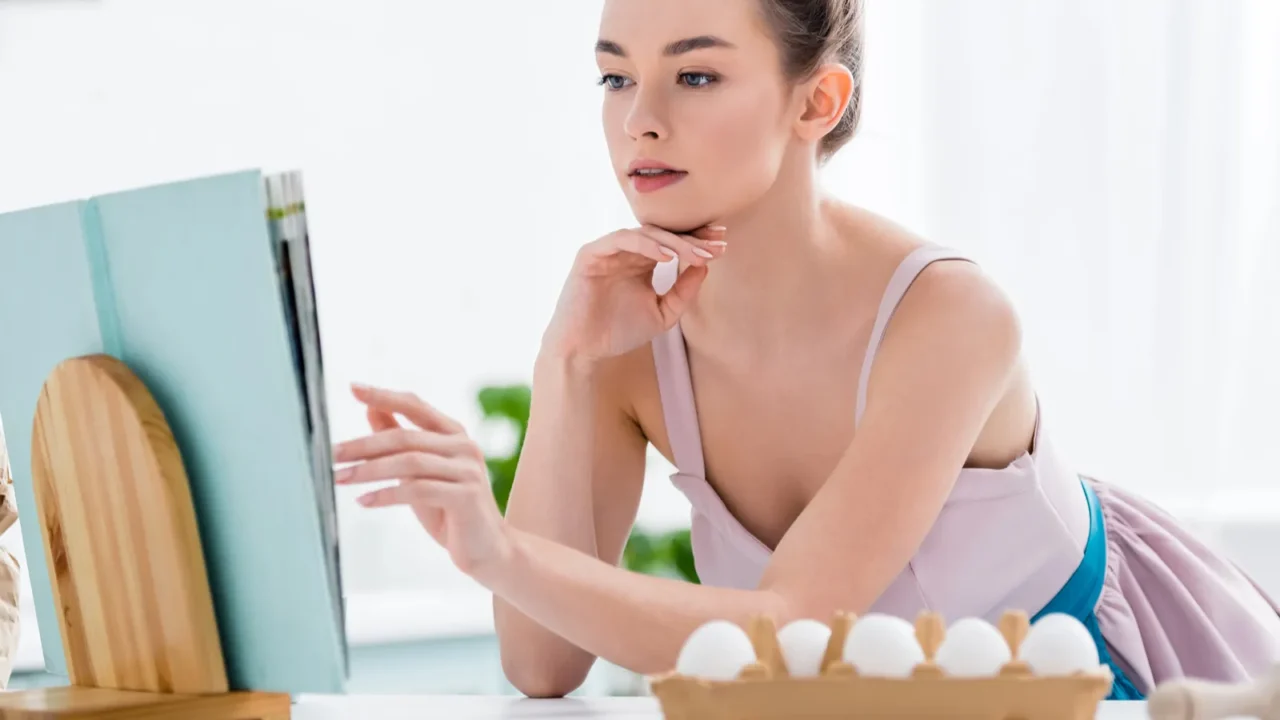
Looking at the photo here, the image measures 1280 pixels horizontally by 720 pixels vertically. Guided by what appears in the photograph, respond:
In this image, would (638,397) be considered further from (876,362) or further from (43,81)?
(43,81)

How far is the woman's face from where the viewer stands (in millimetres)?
1240

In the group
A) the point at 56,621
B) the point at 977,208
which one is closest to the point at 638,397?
the point at 56,621

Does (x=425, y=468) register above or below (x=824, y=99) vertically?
below

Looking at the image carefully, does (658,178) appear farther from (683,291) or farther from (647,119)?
(683,291)

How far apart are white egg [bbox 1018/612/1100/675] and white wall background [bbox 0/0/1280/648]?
2690mm

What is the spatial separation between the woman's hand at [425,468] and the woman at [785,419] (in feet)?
0.39

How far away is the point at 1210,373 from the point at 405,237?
6.37 ft

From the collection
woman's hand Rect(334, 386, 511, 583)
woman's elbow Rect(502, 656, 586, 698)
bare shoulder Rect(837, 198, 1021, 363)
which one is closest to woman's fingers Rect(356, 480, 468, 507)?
woman's hand Rect(334, 386, 511, 583)

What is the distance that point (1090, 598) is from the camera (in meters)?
1.38

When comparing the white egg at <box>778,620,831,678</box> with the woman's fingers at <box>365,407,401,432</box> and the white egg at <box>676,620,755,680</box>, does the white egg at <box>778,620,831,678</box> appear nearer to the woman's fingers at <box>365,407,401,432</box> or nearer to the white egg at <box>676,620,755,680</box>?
the white egg at <box>676,620,755,680</box>

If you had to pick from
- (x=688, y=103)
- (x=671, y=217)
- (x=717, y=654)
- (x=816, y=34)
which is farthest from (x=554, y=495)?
(x=717, y=654)

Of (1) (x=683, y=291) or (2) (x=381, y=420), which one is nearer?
(2) (x=381, y=420)

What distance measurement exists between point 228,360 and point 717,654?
34 cm

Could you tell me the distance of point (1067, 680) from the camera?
587 millimetres
